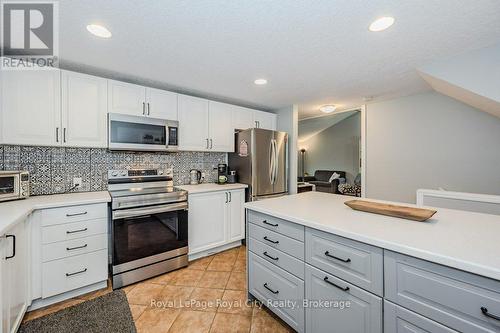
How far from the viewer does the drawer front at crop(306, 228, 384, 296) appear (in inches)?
40.7

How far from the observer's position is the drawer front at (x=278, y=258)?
140 centimetres

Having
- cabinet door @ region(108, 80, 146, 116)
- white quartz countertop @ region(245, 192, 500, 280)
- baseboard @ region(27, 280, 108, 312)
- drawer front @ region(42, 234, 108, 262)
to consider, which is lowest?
baseboard @ region(27, 280, 108, 312)

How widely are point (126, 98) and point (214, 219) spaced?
1815mm

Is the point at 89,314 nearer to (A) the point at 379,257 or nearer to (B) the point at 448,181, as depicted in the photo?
(A) the point at 379,257

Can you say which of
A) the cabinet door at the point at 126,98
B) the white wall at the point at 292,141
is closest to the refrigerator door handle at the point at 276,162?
the white wall at the point at 292,141

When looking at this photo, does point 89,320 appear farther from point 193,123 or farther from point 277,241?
point 193,123

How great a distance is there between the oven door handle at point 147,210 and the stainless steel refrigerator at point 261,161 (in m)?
1.07

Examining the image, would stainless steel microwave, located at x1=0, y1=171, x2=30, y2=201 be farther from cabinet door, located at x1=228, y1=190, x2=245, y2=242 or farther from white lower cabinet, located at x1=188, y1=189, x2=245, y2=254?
cabinet door, located at x1=228, y1=190, x2=245, y2=242

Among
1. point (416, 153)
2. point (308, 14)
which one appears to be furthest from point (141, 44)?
point (416, 153)

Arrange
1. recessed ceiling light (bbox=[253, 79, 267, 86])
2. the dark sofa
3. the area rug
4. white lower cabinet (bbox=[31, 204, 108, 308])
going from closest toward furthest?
the area rug → white lower cabinet (bbox=[31, 204, 108, 308]) → recessed ceiling light (bbox=[253, 79, 267, 86]) → the dark sofa

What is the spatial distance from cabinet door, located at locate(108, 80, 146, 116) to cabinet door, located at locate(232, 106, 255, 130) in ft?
4.34

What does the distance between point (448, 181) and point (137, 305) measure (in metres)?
4.01

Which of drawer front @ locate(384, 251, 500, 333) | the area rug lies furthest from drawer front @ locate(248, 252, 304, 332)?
the area rug

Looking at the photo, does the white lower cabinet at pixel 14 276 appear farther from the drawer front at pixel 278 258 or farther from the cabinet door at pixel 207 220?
the drawer front at pixel 278 258
